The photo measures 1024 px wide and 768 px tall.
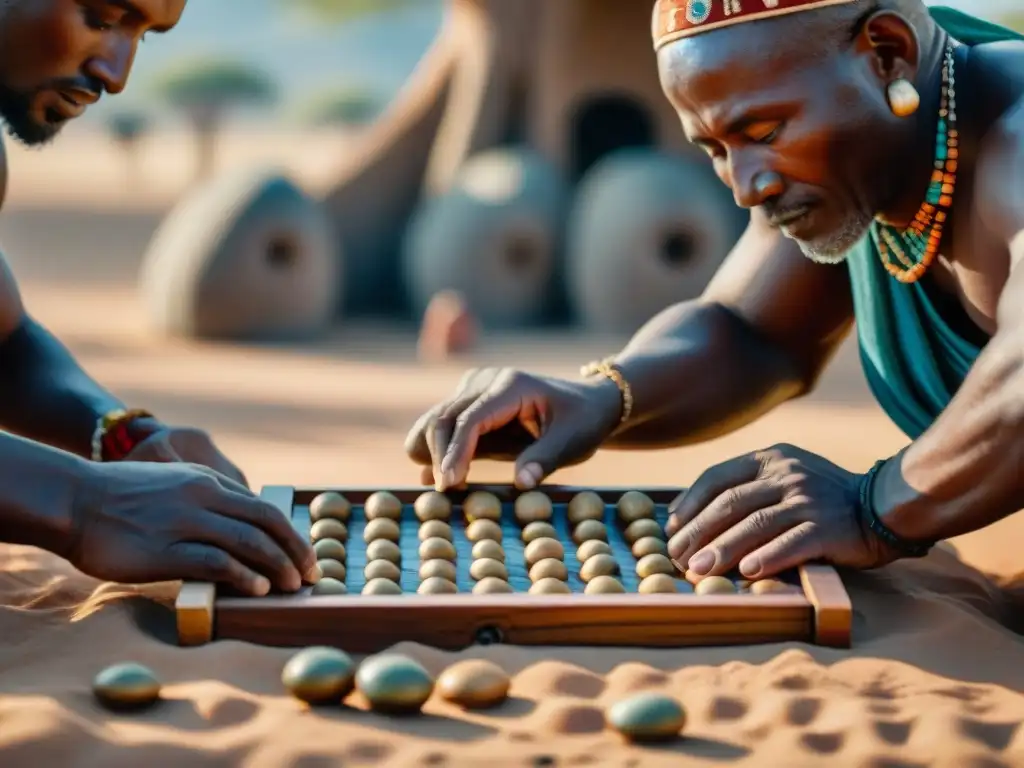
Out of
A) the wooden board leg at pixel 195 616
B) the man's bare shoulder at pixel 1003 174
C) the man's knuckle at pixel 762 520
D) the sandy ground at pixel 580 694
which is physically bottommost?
the sandy ground at pixel 580 694

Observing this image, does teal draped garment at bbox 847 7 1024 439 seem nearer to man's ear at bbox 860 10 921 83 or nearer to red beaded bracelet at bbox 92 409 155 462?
man's ear at bbox 860 10 921 83

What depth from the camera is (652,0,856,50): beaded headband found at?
2.53m

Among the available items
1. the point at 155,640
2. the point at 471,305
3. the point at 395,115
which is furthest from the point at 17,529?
the point at 395,115

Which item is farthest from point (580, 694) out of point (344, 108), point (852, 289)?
point (344, 108)

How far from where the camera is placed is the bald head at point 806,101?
253 centimetres

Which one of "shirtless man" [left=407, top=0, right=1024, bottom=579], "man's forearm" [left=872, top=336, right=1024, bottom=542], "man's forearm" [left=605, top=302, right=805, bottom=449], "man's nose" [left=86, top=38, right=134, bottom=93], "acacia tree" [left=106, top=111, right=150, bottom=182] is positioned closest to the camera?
"man's forearm" [left=872, top=336, right=1024, bottom=542]

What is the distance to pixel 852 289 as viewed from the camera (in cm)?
321

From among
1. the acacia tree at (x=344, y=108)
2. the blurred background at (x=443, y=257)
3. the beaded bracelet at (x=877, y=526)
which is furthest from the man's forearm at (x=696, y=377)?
the acacia tree at (x=344, y=108)

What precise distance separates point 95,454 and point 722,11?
1.48 metres

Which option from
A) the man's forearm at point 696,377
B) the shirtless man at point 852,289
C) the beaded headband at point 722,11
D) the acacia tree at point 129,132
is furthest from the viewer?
the acacia tree at point 129,132

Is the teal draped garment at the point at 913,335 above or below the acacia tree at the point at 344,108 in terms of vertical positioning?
below

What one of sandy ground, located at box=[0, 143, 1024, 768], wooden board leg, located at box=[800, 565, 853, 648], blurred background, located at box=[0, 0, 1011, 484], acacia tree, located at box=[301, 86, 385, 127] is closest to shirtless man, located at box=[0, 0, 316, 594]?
sandy ground, located at box=[0, 143, 1024, 768]

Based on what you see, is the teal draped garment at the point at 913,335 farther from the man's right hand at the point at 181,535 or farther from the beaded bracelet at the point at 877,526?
the man's right hand at the point at 181,535

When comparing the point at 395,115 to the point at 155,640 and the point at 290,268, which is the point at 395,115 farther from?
the point at 155,640
